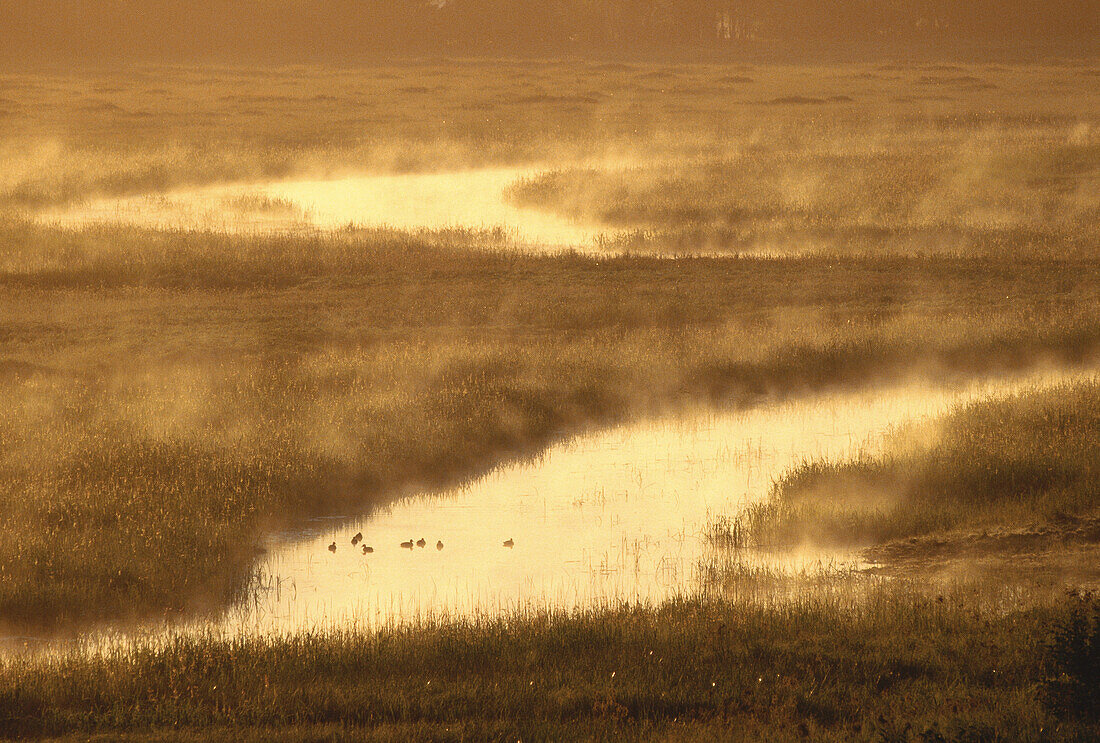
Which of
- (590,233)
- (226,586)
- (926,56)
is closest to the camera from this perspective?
(226,586)

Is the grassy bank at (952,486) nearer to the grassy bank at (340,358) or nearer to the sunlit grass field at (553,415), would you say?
the sunlit grass field at (553,415)

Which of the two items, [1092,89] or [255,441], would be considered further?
[1092,89]

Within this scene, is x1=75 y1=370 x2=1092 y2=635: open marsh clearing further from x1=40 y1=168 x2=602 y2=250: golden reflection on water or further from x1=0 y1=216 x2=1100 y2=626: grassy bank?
x1=40 y1=168 x2=602 y2=250: golden reflection on water

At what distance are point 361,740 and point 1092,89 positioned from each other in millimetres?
101415

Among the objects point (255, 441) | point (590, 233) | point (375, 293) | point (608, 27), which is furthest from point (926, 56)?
point (255, 441)

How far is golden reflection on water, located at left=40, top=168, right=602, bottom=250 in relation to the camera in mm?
39844

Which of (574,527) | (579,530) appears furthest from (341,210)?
(579,530)

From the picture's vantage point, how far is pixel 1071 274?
2973cm

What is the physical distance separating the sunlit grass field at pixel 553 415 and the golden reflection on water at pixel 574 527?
0.61 m

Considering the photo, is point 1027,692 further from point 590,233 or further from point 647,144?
point 647,144

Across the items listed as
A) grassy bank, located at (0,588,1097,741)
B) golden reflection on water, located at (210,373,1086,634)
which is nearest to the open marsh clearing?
golden reflection on water, located at (210,373,1086,634)

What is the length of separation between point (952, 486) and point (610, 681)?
759 centimetres

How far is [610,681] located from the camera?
9.96m

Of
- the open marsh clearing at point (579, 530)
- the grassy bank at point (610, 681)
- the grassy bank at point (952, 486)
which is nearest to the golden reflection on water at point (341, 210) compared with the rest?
the open marsh clearing at point (579, 530)
